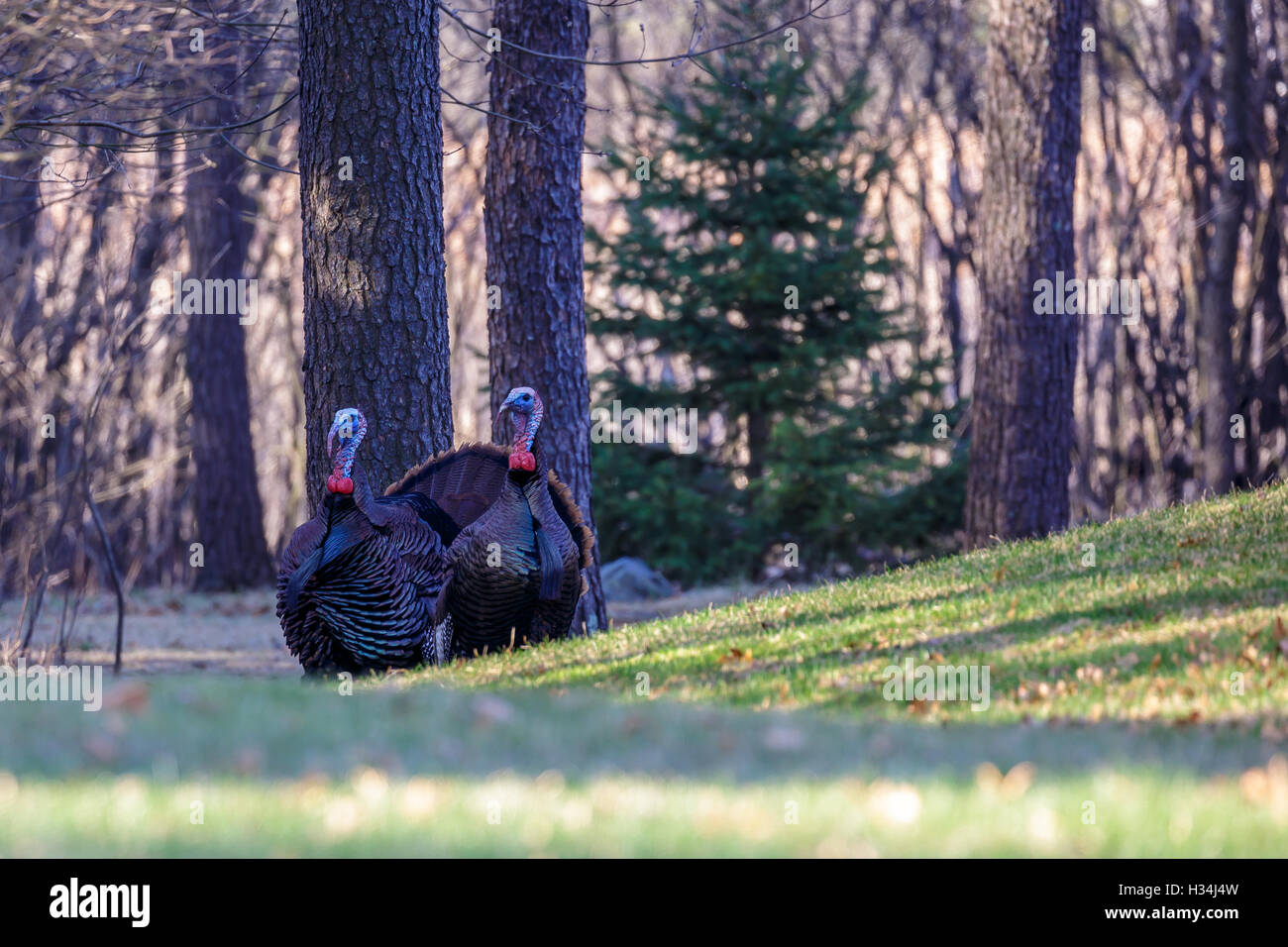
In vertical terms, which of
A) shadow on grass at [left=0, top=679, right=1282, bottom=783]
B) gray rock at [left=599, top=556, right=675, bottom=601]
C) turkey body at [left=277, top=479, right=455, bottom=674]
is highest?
turkey body at [left=277, top=479, right=455, bottom=674]

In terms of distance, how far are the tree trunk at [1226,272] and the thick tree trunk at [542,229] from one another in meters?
12.6

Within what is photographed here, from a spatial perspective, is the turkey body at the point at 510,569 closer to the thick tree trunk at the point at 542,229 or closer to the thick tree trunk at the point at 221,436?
the thick tree trunk at the point at 542,229

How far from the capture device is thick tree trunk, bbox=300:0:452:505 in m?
10.3

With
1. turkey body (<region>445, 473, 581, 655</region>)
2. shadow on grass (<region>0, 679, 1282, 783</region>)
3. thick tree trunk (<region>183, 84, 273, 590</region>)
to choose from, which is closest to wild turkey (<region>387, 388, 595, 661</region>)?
turkey body (<region>445, 473, 581, 655</region>)

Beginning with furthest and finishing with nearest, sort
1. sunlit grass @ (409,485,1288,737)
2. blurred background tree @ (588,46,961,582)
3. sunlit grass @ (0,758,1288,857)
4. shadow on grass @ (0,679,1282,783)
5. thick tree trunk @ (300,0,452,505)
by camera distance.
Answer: blurred background tree @ (588,46,961,582) → thick tree trunk @ (300,0,452,505) → sunlit grass @ (409,485,1288,737) → shadow on grass @ (0,679,1282,783) → sunlit grass @ (0,758,1288,857)

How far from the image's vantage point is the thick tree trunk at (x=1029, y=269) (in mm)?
14250

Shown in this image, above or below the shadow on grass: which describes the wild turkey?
above

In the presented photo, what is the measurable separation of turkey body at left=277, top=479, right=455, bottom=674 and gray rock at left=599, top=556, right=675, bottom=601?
7.85m

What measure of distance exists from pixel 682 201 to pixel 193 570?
10.1 m

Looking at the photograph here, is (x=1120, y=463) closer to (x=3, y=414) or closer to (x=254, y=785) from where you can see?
(x=3, y=414)

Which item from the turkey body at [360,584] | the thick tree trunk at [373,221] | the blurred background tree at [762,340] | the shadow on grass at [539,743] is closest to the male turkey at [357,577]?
the turkey body at [360,584]

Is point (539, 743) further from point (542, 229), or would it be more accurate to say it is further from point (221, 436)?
point (221, 436)

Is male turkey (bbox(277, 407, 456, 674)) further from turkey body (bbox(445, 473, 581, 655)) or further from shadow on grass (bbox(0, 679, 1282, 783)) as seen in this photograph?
shadow on grass (bbox(0, 679, 1282, 783))

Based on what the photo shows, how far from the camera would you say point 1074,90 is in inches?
568
